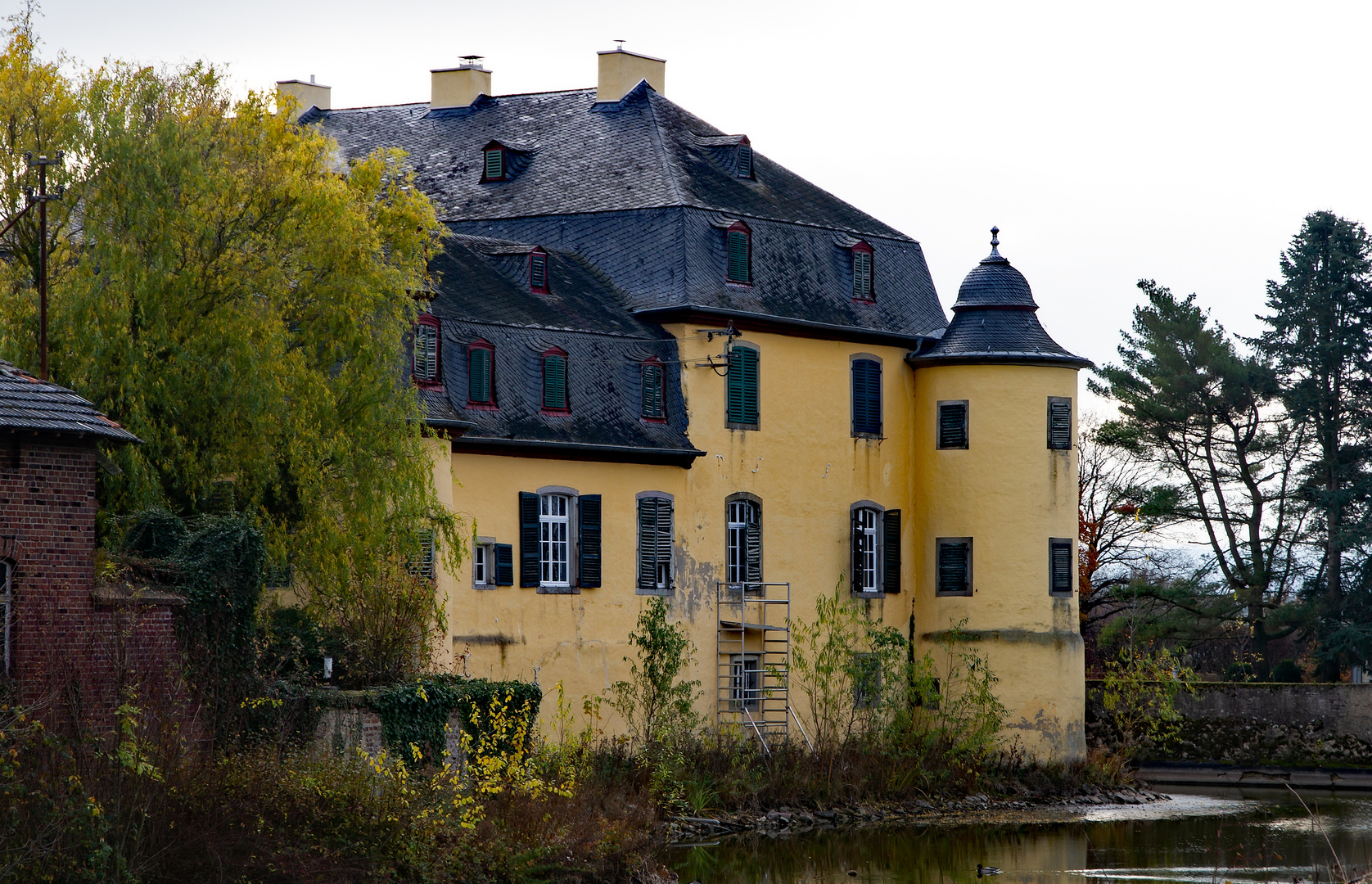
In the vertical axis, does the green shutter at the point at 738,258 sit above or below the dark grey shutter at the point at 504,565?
above

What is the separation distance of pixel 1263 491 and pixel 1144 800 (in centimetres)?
1621

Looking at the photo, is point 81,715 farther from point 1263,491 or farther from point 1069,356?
point 1263,491

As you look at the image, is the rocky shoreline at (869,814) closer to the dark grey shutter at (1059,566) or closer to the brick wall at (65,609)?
the dark grey shutter at (1059,566)

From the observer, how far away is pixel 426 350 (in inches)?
1054

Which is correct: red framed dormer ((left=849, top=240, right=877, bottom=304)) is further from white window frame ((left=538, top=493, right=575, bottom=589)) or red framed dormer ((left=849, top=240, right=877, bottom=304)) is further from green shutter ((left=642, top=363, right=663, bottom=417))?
white window frame ((left=538, top=493, right=575, bottom=589))

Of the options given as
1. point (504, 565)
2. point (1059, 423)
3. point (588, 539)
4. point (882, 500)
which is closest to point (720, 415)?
point (588, 539)

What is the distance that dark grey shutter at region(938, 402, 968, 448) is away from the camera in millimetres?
32562

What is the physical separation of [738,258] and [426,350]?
655 cm

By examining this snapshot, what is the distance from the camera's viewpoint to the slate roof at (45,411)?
58.7 ft

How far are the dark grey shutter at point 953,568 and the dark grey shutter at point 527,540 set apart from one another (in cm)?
818

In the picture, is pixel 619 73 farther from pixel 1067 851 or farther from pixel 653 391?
pixel 1067 851

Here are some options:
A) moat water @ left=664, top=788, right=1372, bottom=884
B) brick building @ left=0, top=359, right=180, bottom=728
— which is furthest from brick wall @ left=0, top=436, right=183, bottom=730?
moat water @ left=664, top=788, right=1372, bottom=884

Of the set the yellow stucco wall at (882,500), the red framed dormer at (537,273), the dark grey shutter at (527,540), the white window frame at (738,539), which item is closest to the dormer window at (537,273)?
the red framed dormer at (537,273)

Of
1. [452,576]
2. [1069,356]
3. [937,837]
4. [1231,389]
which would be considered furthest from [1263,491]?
[452,576]
